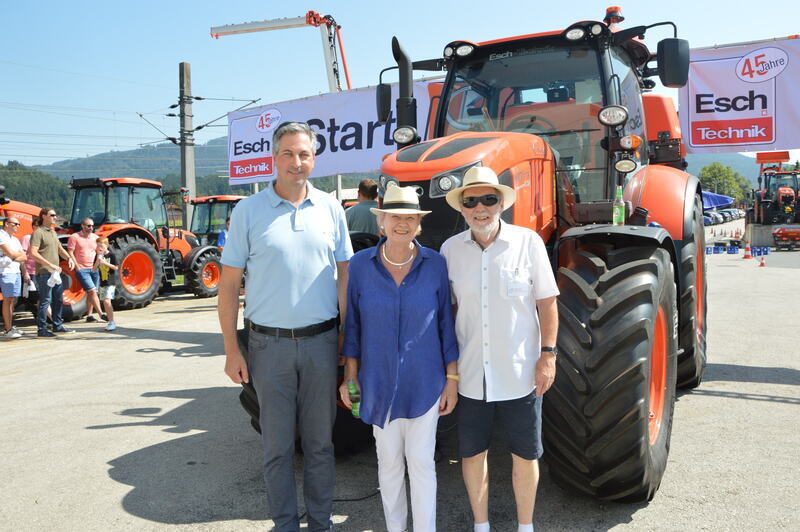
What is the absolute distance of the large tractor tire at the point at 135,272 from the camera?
11547 millimetres

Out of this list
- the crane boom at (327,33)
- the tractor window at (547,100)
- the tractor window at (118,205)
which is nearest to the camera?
the tractor window at (547,100)

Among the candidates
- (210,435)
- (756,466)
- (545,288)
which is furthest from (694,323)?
Answer: (210,435)

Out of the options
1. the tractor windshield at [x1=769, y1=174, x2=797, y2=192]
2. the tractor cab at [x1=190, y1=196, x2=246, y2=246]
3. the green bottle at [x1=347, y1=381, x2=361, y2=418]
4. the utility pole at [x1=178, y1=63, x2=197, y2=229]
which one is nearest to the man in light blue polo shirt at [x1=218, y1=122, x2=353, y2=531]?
the green bottle at [x1=347, y1=381, x2=361, y2=418]

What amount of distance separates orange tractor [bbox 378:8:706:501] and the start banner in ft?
9.95

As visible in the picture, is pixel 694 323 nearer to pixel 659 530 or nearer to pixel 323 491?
pixel 659 530

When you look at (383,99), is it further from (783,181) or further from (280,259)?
(783,181)

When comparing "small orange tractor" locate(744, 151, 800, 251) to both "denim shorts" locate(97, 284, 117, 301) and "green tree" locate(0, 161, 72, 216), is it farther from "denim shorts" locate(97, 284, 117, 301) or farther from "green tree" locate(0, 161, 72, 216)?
"green tree" locate(0, 161, 72, 216)

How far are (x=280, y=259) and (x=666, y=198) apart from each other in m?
3.15

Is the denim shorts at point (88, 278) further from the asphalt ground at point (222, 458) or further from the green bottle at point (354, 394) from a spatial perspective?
the green bottle at point (354, 394)

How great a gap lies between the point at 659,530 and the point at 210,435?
3054 millimetres

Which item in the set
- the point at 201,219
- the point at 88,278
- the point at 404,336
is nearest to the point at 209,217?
the point at 201,219

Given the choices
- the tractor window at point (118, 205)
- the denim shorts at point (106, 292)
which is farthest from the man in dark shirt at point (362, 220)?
the tractor window at point (118, 205)

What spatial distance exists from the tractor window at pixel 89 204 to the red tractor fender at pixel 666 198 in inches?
426

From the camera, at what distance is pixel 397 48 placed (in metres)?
4.36
